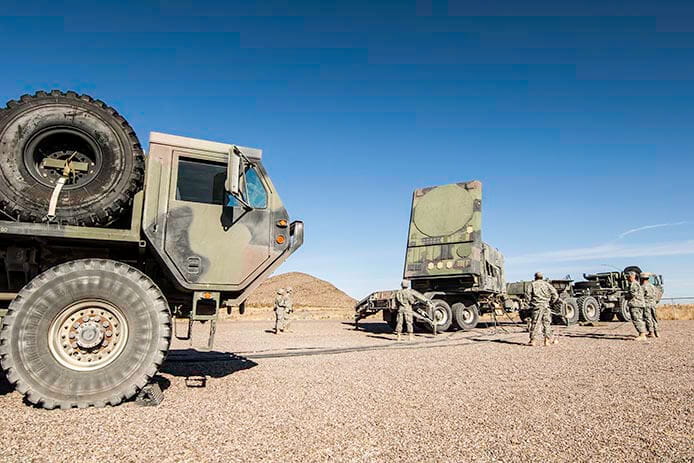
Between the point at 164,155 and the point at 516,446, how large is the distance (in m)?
4.39

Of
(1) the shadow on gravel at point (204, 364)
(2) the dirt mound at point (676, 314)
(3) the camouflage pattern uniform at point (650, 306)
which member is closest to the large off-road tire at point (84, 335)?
(1) the shadow on gravel at point (204, 364)

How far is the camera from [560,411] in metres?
4.06

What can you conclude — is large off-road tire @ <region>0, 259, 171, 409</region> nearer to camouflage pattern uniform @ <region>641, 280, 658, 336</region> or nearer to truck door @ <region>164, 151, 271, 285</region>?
truck door @ <region>164, 151, 271, 285</region>

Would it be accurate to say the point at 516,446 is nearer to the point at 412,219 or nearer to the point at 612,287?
the point at 412,219

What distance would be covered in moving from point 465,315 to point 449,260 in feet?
6.57

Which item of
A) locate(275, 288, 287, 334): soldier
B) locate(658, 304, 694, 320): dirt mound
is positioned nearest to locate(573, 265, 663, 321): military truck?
locate(658, 304, 694, 320): dirt mound

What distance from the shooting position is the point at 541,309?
10609 mm

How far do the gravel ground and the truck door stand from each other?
1366mm

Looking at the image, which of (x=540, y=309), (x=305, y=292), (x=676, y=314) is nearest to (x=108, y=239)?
(x=540, y=309)

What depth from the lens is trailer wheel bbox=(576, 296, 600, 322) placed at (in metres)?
18.3

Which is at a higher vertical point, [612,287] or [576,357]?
[612,287]

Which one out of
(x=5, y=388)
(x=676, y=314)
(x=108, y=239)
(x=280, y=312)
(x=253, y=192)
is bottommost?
(x=5, y=388)

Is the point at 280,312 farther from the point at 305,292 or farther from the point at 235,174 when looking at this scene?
the point at 305,292

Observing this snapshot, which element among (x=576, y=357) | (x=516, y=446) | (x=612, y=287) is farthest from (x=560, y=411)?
(x=612, y=287)
